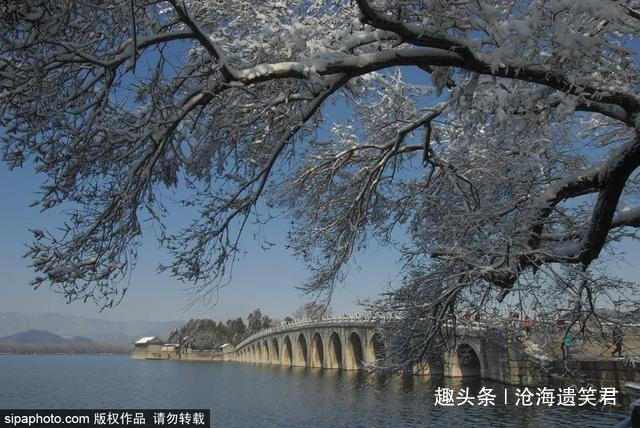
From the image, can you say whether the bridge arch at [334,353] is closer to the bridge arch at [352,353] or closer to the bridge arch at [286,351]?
the bridge arch at [352,353]

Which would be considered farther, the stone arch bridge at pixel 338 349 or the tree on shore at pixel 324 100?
the stone arch bridge at pixel 338 349

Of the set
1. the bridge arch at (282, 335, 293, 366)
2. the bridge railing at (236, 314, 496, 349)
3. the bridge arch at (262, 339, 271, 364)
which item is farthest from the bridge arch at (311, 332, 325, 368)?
the bridge arch at (262, 339, 271, 364)

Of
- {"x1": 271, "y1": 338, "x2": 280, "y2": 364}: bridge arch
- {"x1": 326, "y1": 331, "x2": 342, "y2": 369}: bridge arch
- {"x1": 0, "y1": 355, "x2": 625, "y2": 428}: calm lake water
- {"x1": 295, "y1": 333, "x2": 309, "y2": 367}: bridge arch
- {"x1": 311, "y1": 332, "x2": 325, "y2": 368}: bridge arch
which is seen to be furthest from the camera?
{"x1": 271, "y1": 338, "x2": 280, "y2": 364}: bridge arch

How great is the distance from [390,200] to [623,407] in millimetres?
15018

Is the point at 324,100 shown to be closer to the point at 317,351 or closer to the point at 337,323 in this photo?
the point at 337,323

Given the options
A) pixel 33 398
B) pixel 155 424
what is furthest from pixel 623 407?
pixel 33 398

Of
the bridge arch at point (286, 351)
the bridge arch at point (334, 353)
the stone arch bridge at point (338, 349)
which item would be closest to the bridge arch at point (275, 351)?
the stone arch bridge at point (338, 349)

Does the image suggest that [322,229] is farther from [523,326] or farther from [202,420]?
[202,420]

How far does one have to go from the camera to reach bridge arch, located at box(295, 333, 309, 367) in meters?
86.2

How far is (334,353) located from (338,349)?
0.75 metres

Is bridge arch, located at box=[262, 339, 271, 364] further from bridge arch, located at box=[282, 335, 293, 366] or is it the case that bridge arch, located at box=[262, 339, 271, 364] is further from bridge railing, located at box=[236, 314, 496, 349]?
bridge arch, located at box=[282, 335, 293, 366]

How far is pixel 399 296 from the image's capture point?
7.94 m

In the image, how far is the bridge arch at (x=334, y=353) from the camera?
7074cm

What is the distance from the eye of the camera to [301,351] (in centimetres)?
8812
